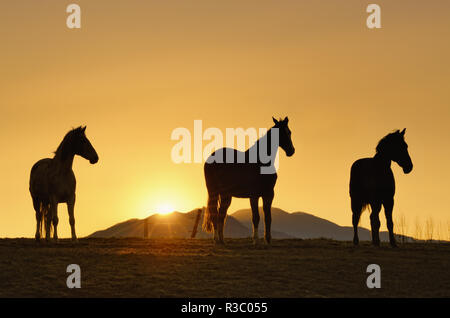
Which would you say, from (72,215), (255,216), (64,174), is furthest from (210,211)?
(64,174)

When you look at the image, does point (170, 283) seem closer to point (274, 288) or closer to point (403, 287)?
point (274, 288)

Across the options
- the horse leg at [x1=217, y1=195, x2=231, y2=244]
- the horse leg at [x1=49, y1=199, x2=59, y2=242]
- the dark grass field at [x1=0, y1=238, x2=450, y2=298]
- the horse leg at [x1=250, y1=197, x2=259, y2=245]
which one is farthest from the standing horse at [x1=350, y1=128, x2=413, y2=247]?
the horse leg at [x1=49, y1=199, x2=59, y2=242]

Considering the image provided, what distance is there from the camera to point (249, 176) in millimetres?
24203

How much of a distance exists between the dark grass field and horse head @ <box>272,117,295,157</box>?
3.40 m

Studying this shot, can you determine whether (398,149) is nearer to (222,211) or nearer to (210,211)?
(222,211)

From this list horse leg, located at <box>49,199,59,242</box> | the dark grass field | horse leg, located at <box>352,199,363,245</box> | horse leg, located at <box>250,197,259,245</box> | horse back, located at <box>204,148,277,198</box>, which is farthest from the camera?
horse leg, located at <box>352,199,363,245</box>

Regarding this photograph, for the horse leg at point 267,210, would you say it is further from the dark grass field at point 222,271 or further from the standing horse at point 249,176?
the dark grass field at point 222,271

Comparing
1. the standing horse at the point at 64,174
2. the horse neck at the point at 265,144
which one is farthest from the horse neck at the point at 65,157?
the horse neck at the point at 265,144

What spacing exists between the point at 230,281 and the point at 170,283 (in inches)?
57.4

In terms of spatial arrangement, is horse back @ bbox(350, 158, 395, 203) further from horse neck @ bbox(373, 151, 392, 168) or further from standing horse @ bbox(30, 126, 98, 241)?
standing horse @ bbox(30, 126, 98, 241)

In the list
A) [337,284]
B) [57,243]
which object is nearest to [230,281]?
[337,284]

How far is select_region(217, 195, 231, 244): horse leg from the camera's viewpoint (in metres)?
24.5

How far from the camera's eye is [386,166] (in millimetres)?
24469
